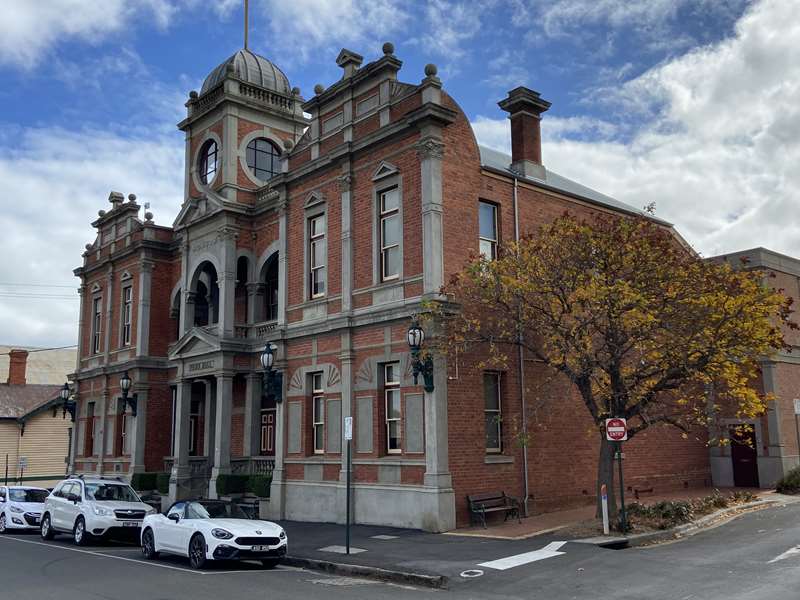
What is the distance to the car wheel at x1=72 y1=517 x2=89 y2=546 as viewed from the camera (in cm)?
1956

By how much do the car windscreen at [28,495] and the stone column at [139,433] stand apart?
7206 mm

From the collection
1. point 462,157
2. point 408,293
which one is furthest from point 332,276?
point 462,157

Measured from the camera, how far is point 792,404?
27.8 m

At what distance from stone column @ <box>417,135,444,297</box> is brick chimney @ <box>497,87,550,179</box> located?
6.21 meters

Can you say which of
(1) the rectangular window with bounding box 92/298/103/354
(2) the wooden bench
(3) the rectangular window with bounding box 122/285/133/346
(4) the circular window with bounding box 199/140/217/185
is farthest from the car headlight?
(1) the rectangular window with bounding box 92/298/103/354

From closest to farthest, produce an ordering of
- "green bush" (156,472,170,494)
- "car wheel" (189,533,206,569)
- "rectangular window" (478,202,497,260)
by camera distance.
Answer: "car wheel" (189,533,206,569)
"rectangular window" (478,202,497,260)
"green bush" (156,472,170,494)

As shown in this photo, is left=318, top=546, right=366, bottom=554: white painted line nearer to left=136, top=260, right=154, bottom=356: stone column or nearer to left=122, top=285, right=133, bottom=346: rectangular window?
left=136, top=260, right=154, bottom=356: stone column

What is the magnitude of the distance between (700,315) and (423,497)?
764 cm

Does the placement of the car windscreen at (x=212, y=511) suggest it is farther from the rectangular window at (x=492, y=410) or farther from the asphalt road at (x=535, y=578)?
the rectangular window at (x=492, y=410)

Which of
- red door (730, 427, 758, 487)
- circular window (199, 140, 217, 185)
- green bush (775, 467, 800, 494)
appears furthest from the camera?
circular window (199, 140, 217, 185)

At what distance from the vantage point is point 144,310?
3341 centimetres

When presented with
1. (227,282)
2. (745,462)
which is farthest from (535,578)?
(227,282)

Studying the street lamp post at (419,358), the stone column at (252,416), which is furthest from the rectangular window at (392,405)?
the stone column at (252,416)

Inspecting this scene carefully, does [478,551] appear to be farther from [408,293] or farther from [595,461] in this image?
[595,461]
